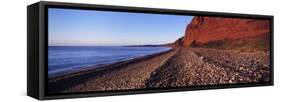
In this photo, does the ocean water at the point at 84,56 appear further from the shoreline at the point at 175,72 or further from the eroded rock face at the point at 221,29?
the eroded rock face at the point at 221,29

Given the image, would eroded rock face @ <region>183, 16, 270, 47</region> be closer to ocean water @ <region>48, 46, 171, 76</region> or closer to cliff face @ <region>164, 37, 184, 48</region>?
cliff face @ <region>164, 37, 184, 48</region>

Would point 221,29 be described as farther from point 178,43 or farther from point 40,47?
point 40,47

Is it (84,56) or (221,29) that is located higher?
(221,29)

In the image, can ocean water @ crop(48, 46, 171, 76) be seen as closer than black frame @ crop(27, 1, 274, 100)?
No

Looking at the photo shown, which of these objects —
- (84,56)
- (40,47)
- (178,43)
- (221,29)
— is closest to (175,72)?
(178,43)

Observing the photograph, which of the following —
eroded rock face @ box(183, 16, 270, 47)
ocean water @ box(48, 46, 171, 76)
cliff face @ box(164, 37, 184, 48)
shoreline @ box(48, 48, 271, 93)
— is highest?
eroded rock face @ box(183, 16, 270, 47)

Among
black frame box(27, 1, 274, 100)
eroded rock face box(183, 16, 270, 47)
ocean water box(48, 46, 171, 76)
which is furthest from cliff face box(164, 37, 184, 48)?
black frame box(27, 1, 274, 100)

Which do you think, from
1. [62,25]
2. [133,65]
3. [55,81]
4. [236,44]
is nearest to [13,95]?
[55,81]

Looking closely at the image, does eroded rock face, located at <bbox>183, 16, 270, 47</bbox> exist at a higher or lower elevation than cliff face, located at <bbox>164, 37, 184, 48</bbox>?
higher
